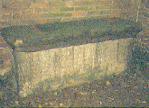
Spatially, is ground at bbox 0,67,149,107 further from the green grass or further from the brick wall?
the brick wall

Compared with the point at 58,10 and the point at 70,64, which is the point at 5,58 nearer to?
the point at 70,64

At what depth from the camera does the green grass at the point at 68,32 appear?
3709 mm

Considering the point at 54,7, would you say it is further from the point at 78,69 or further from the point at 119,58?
the point at 119,58

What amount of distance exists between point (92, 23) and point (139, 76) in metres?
1.21

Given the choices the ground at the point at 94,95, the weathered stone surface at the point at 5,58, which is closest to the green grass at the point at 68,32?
the weathered stone surface at the point at 5,58

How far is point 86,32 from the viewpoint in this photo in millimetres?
4059

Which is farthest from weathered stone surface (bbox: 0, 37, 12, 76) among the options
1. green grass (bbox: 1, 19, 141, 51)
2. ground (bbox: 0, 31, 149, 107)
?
green grass (bbox: 1, 19, 141, 51)

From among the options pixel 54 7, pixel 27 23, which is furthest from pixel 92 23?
pixel 27 23

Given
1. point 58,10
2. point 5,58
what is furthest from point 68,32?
point 5,58

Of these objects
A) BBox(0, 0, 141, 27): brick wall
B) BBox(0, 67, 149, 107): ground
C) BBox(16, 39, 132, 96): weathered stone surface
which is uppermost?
BBox(0, 0, 141, 27): brick wall

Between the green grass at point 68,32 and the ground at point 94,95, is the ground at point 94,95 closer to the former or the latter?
the ground at point 94,95

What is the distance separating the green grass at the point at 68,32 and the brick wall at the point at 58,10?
10 cm

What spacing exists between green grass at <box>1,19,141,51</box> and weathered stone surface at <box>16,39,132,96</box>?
0.32 feet

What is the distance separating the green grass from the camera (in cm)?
371
